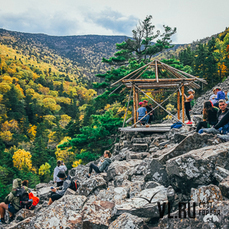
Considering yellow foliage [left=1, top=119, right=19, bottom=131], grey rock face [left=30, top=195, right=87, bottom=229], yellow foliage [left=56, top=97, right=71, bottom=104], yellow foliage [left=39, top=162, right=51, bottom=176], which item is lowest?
yellow foliage [left=39, top=162, right=51, bottom=176]

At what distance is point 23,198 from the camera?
277 inches

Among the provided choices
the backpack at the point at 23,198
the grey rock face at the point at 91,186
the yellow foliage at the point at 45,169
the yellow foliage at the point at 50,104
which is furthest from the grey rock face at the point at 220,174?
the yellow foliage at the point at 50,104

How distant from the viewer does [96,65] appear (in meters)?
194

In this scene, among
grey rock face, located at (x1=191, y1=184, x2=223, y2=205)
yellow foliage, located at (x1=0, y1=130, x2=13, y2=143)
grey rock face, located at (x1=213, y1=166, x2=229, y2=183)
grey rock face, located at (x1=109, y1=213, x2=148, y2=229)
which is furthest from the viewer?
yellow foliage, located at (x1=0, y1=130, x2=13, y2=143)

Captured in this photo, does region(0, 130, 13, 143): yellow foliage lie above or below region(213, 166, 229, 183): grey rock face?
below

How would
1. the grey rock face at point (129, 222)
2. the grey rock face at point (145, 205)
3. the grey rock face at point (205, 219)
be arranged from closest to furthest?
the grey rock face at point (205, 219) < the grey rock face at point (129, 222) < the grey rock face at point (145, 205)

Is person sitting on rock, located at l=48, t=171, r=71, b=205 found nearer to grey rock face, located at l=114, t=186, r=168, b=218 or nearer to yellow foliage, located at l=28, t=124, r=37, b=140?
grey rock face, located at l=114, t=186, r=168, b=218

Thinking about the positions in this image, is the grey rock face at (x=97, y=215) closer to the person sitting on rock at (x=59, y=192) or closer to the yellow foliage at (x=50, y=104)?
the person sitting on rock at (x=59, y=192)

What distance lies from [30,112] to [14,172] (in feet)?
155

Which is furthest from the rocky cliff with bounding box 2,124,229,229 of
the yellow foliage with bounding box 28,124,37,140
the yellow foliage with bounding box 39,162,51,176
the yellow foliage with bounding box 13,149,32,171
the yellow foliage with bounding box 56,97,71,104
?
the yellow foliage with bounding box 56,97,71,104

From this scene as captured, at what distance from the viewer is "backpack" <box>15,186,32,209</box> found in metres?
7.02

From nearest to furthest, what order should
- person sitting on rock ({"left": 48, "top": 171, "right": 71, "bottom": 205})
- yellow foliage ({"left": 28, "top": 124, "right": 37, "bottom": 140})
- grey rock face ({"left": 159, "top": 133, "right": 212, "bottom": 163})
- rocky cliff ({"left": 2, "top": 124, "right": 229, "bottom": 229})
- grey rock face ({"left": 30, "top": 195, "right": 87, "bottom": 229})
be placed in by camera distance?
1. rocky cliff ({"left": 2, "top": 124, "right": 229, "bottom": 229})
2. grey rock face ({"left": 30, "top": 195, "right": 87, "bottom": 229})
3. grey rock face ({"left": 159, "top": 133, "right": 212, "bottom": 163})
4. person sitting on rock ({"left": 48, "top": 171, "right": 71, "bottom": 205})
5. yellow foliage ({"left": 28, "top": 124, "right": 37, "bottom": 140})

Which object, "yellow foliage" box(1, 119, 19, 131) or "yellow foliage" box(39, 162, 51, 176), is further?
"yellow foliage" box(1, 119, 19, 131)

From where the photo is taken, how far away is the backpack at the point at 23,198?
702 cm
